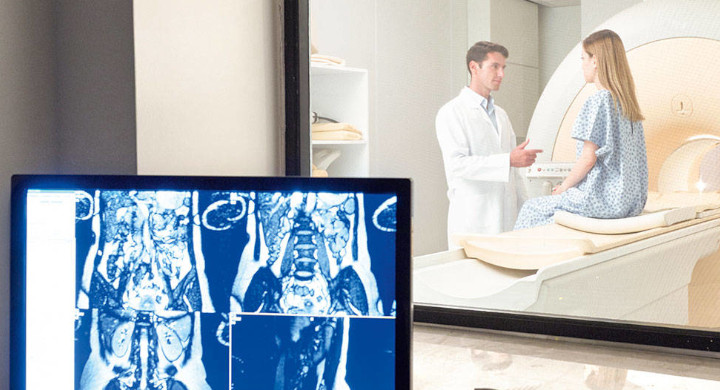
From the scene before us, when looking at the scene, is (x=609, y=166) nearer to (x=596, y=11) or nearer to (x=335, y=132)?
(x=596, y=11)

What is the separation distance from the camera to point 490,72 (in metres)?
1.42

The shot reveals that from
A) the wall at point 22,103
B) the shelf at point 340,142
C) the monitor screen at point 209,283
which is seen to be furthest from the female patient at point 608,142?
the wall at point 22,103

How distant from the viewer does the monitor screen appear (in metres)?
0.78

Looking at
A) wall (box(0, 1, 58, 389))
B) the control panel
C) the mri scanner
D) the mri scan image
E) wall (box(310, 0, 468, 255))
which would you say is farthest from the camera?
wall (box(310, 0, 468, 255))

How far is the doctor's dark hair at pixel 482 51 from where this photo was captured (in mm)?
1406

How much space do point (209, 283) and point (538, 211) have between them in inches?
30.0

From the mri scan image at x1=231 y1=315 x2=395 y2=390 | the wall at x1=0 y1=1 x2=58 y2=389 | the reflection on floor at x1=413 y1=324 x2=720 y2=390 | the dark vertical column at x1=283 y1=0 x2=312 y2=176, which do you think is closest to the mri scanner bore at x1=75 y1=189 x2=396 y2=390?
the mri scan image at x1=231 y1=315 x2=395 y2=390

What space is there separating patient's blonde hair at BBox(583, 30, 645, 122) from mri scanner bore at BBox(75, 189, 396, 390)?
2.31 ft

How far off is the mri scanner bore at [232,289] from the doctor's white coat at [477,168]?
2.28 ft

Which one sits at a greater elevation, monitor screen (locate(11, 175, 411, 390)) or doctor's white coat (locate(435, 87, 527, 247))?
doctor's white coat (locate(435, 87, 527, 247))

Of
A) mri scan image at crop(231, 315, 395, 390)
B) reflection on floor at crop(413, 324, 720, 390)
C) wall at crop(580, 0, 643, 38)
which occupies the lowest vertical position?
reflection on floor at crop(413, 324, 720, 390)

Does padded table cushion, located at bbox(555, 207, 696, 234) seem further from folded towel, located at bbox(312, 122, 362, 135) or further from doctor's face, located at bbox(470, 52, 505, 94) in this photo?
folded towel, located at bbox(312, 122, 362, 135)

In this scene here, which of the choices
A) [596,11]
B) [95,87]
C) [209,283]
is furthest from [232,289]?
[596,11]

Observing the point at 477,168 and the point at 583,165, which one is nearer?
the point at 583,165
